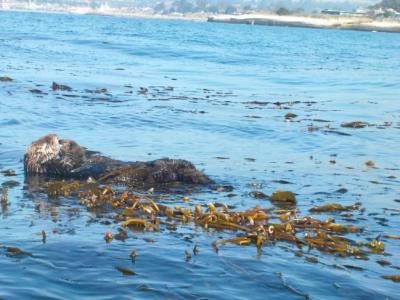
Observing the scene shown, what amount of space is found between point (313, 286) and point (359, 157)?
656 centimetres

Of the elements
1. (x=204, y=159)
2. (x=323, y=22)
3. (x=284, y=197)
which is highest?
(x=284, y=197)

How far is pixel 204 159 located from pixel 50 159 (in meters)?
2.58

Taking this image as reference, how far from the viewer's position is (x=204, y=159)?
11.5 metres

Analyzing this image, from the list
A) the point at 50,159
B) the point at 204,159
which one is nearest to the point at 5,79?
the point at 204,159

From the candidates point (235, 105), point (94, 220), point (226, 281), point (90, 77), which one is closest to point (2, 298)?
point (226, 281)

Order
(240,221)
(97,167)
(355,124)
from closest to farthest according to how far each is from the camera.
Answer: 1. (240,221)
2. (97,167)
3. (355,124)

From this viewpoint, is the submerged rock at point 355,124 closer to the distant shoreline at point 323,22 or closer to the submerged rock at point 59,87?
the submerged rock at point 59,87

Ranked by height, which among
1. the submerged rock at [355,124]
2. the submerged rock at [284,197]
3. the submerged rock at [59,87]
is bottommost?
the submerged rock at [59,87]

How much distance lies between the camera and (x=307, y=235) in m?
7.33

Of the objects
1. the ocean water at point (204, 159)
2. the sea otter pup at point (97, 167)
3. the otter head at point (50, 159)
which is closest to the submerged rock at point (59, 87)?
the ocean water at point (204, 159)

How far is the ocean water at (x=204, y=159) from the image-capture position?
6.16 metres

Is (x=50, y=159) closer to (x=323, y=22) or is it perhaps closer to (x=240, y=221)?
(x=240, y=221)

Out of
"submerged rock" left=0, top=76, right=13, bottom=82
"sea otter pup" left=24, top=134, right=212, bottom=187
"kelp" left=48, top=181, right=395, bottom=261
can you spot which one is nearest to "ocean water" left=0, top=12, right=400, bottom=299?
"kelp" left=48, top=181, right=395, bottom=261

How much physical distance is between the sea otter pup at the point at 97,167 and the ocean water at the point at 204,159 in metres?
0.36
